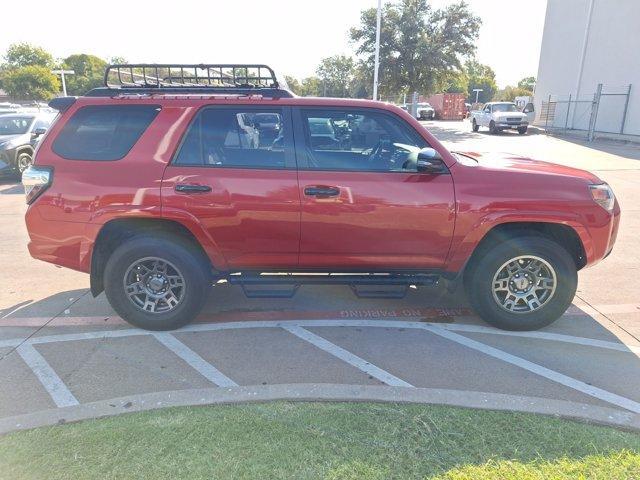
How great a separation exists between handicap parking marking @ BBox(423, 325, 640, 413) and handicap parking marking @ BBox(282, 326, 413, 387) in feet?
2.77

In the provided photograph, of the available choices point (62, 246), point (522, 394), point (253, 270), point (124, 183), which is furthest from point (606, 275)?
point (62, 246)

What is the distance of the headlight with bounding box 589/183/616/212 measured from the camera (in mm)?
3830

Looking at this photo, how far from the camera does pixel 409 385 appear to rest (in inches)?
126

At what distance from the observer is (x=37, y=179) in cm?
378

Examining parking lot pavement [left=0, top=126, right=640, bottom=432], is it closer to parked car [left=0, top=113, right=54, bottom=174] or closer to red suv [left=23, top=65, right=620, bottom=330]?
red suv [left=23, top=65, right=620, bottom=330]

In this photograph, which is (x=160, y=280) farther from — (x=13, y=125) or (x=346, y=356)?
(x=13, y=125)

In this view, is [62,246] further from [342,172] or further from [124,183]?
[342,172]

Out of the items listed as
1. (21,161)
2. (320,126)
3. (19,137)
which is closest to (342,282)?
(320,126)

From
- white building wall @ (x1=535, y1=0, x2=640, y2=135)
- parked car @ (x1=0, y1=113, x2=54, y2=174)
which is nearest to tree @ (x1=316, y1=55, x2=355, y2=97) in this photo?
white building wall @ (x1=535, y1=0, x2=640, y2=135)

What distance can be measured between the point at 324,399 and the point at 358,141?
2070 millimetres

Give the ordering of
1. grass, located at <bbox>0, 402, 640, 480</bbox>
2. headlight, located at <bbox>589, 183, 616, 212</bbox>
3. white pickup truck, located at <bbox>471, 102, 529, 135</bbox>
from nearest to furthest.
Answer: grass, located at <bbox>0, 402, 640, 480</bbox> → headlight, located at <bbox>589, 183, 616, 212</bbox> → white pickup truck, located at <bbox>471, 102, 529, 135</bbox>

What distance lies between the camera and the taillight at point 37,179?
3.77 m

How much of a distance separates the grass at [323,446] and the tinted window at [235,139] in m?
1.91

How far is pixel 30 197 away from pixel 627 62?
92.6 feet
